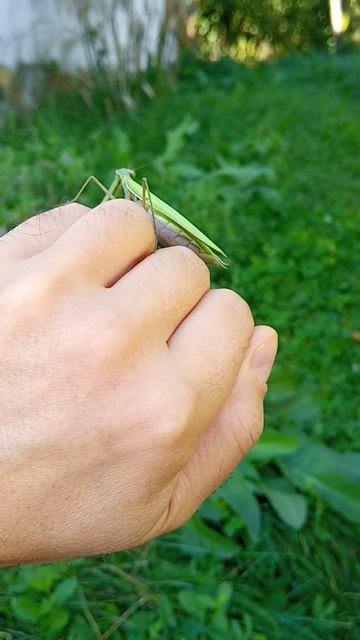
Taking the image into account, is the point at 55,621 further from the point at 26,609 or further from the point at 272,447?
the point at 272,447

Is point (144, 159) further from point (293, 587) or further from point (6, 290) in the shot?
point (6, 290)

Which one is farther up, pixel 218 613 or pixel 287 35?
pixel 218 613

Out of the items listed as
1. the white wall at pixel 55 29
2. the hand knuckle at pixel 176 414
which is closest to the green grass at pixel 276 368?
the white wall at pixel 55 29

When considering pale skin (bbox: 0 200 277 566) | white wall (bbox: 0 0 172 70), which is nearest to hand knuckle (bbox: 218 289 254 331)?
pale skin (bbox: 0 200 277 566)

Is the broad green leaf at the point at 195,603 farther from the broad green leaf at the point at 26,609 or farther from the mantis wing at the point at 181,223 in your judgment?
the mantis wing at the point at 181,223

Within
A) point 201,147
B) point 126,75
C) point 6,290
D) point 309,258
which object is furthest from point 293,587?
point 126,75

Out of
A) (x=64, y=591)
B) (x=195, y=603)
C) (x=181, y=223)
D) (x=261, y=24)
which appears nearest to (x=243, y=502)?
(x=195, y=603)
